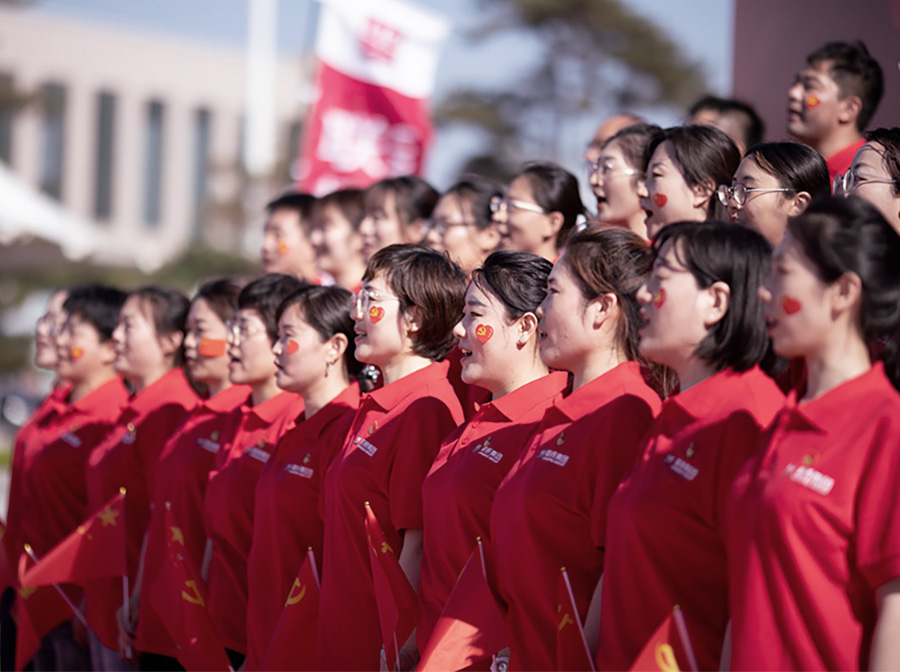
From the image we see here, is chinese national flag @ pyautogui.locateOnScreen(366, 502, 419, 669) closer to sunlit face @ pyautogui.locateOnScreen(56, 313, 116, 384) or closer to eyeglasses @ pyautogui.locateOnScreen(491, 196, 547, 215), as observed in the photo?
eyeglasses @ pyautogui.locateOnScreen(491, 196, 547, 215)

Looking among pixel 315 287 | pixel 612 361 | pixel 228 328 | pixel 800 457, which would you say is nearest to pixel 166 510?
pixel 228 328

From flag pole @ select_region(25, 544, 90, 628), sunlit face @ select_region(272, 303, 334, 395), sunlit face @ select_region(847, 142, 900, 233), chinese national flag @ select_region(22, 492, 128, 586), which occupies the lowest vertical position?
flag pole @ select_region(25, 544, 90, 628)

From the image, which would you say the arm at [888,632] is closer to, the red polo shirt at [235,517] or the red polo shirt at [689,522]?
the red polo shirt at [689,522]

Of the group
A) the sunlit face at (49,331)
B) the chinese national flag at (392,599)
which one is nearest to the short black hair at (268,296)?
the chinese national flag at (392,599)

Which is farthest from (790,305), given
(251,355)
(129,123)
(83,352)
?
(129,123)

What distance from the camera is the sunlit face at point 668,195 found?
12.7 feet

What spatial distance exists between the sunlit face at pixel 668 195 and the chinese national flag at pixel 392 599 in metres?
1.45

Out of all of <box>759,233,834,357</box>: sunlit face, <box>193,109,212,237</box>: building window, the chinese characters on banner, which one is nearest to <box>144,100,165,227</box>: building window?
<box>193,109,212,237</box>: building window

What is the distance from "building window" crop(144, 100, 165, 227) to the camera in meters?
49.9

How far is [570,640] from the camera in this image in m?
2.75

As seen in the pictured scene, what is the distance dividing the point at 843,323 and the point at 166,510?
313 centimetres

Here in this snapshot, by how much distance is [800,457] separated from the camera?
2.29 meters

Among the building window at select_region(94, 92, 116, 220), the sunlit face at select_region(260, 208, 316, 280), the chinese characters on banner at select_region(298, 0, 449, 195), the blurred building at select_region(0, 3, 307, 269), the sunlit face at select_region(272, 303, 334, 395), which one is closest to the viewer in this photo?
the sunlit face at select_region(272, 303, 334, 395)

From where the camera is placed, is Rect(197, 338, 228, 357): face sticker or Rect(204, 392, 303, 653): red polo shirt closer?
Rect(204, 392, 303, 653): red polo shirt
